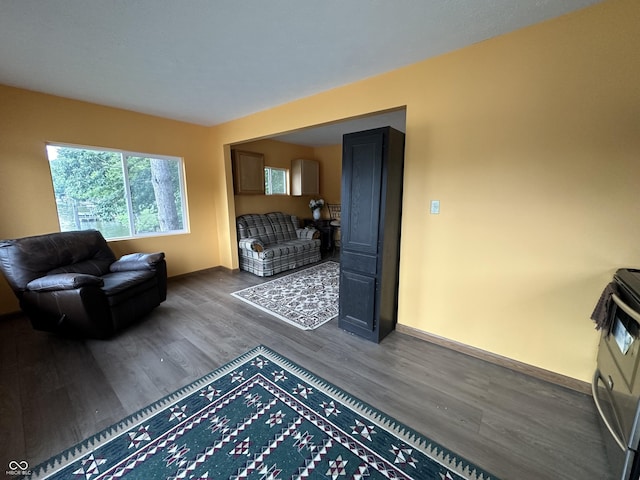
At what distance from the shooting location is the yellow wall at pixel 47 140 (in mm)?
2693

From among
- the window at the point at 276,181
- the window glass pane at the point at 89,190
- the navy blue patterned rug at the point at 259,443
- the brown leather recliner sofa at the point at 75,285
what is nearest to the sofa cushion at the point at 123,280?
the brown leather recliner sofa at the point at 75,285

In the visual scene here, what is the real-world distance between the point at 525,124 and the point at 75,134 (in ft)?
15.3

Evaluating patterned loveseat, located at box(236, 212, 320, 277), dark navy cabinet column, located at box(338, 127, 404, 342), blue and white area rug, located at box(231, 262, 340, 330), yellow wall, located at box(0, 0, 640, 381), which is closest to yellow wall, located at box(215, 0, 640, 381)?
yellow wall, located at box(0, 0, 640, 381)

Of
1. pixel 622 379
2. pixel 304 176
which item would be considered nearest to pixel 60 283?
pixel 622 379

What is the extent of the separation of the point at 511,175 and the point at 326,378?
210cm

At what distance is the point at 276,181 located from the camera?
228 inches

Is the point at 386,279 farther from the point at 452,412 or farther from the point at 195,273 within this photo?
the point at 195,273

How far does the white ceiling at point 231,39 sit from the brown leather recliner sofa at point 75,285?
1.68 metres

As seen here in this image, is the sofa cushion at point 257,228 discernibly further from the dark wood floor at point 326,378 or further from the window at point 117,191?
Result: the dark wood floor at point 326,378

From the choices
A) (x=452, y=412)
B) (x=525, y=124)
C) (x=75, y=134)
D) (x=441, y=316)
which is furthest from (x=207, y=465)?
(x=75, y=134)

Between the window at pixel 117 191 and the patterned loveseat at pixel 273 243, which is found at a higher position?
the window at pixel 117 191

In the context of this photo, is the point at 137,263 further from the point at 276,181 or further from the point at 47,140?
the point at 276,181

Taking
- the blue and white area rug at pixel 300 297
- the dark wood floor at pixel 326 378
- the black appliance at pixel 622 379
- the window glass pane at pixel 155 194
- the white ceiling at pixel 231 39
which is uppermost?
the white ceiling at pixel 231 39

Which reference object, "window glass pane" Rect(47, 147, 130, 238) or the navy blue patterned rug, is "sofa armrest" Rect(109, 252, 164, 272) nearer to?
"window glass pane" Rect(47, 147, 130, 238)
